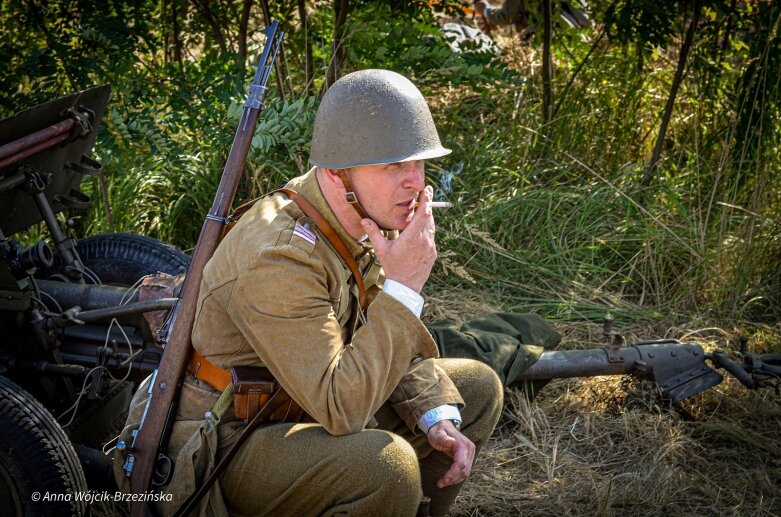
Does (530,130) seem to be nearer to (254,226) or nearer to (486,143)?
(486,143)

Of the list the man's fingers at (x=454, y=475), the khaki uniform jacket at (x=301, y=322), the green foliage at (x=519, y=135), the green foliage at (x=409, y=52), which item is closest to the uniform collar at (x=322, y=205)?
the khaki uniform jacket at (x=301, y=322)

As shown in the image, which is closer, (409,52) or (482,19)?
(409,52)

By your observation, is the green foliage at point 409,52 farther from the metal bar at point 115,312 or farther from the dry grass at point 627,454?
the metal bar at point 115,312

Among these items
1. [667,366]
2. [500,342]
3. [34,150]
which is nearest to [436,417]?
[500,342]

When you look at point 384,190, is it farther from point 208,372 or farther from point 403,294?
point 208,372

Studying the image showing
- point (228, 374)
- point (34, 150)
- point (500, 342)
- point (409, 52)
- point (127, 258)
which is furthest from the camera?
point (409, 52)

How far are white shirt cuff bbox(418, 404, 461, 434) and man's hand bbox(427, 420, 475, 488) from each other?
0.05ft

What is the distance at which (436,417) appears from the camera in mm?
2879

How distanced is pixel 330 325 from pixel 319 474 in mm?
428

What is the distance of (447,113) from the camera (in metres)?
6.29

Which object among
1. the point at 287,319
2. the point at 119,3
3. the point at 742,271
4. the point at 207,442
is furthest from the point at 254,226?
the point at 742,271

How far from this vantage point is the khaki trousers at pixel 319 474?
2.51 meters

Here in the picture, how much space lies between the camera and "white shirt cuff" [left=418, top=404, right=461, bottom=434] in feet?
9.45

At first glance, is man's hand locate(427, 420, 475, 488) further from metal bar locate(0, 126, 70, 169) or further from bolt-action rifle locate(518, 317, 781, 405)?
metal bar locate(0, 126, 70, 169)
